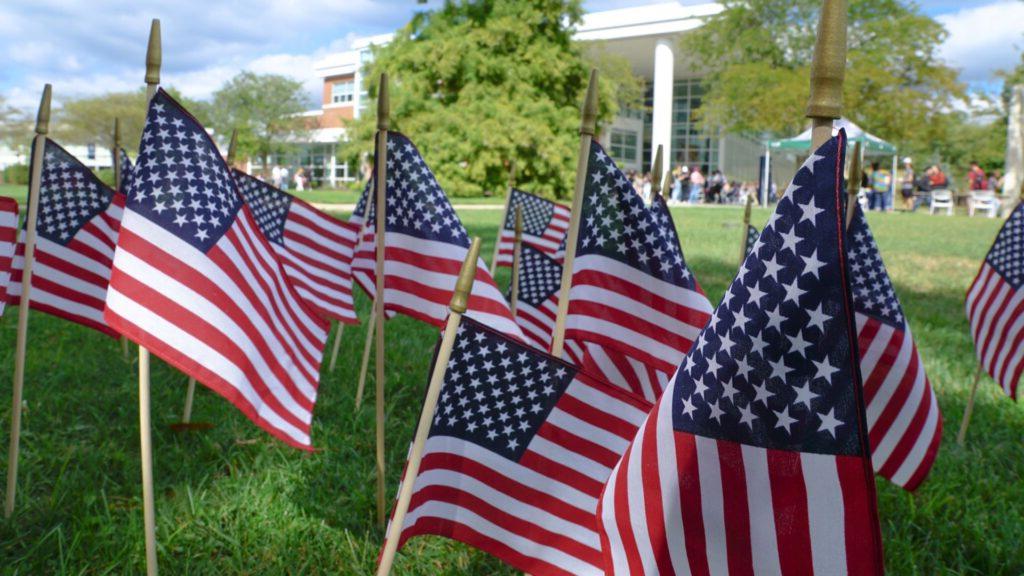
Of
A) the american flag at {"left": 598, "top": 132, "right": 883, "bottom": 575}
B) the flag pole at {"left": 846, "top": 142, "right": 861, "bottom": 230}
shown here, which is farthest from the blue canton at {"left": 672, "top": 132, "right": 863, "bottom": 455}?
the flag pole at {"left": 846, "top": 142, "right": 861, "bottom": 230}

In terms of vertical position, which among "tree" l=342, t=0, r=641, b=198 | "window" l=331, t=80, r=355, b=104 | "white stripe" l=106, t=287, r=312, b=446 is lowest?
"white stripe" l=106, t=287, r=312, b=446

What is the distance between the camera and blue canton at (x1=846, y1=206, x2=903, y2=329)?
→ 3.24 m

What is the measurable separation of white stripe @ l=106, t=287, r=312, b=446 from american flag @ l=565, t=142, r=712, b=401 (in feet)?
3.41

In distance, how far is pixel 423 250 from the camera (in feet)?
10.2

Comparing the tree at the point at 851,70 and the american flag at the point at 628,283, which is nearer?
the american flag at the point at 628,283

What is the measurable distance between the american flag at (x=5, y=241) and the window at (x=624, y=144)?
1900 inches

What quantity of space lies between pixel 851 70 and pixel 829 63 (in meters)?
35.4

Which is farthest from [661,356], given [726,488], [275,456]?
[275,456]

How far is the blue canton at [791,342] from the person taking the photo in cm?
152

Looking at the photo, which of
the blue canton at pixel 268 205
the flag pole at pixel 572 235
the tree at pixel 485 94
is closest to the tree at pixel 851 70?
the tree at pixel 485 94

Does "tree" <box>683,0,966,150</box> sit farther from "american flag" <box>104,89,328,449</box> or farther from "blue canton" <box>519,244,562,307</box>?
"american flag" <box>104,89,328,449</box>

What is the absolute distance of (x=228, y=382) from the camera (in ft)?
8.20

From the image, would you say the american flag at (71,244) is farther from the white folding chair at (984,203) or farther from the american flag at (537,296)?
the white folding chair at (984,203)

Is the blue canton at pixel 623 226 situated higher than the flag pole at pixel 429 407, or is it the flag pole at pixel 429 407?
the blue canton at pixel 623 226
